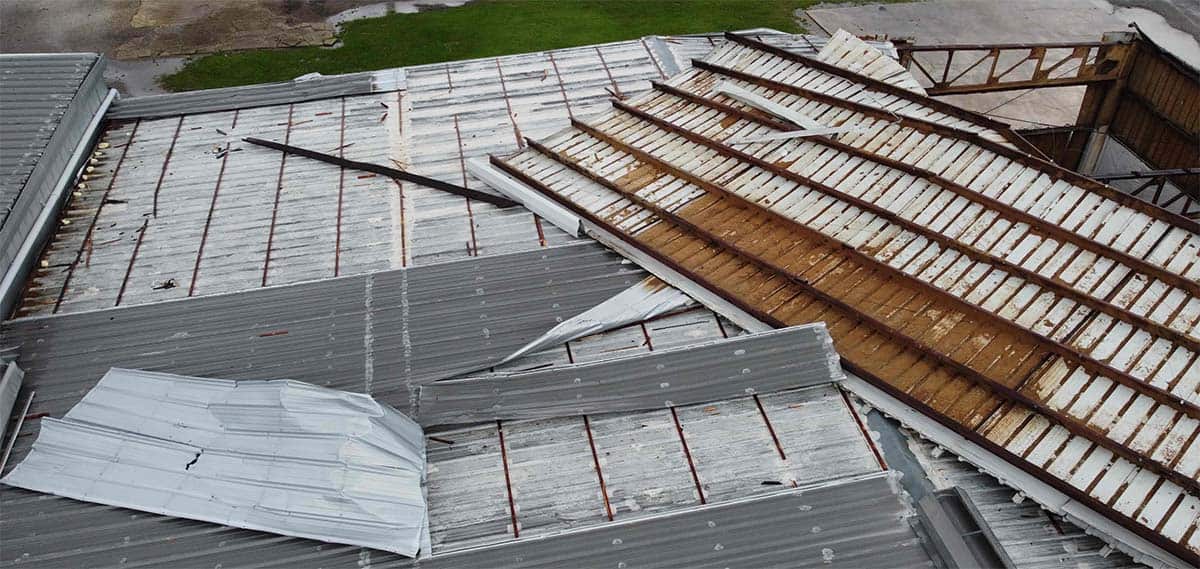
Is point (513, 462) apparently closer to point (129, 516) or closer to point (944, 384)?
point (129, 516)

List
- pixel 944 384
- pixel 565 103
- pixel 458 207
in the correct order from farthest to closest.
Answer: pixel 565 103 → pixel 458 207 → pixel 944 384

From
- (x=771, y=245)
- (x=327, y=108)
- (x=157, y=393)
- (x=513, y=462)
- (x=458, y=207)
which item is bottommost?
(x=513, y=462)

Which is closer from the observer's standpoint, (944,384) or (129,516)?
(129,516)

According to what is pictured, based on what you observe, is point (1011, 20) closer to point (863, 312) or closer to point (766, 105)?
point (766, 105)

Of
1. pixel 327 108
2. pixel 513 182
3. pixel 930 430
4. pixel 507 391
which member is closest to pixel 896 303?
pixel 930 430

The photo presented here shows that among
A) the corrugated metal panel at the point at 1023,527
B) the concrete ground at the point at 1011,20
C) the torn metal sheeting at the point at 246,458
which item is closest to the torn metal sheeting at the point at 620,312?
the torn metal sheeting at the point at 246,458

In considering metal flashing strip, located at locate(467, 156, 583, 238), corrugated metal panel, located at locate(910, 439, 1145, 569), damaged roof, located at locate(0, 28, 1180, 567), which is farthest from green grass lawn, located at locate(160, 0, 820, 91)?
corrugated metal panel, located at locate(910, 439, 1145, 569)
